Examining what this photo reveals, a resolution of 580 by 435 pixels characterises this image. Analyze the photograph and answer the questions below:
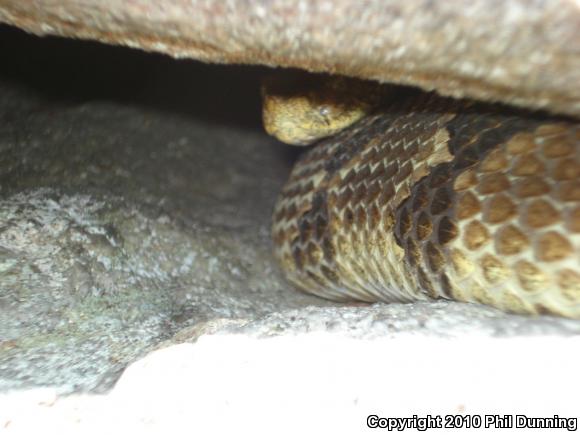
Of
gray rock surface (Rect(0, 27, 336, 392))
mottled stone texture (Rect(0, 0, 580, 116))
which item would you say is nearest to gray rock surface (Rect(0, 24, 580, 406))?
gray rock surface (Rect(0, 27, 336, 392))

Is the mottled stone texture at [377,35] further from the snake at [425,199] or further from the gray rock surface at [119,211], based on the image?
the gray rock surface at [119,211]

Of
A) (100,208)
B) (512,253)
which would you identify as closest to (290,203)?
(100,208)

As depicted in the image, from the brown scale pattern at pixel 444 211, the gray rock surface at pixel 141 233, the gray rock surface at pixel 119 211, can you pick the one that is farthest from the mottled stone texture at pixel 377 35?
the gray rock surface at pixel 119 211

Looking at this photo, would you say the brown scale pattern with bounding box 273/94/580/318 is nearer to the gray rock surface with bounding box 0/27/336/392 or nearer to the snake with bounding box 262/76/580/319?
the snake with bounding box 262/76/580/319

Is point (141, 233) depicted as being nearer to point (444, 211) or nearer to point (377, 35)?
point (444, 211)

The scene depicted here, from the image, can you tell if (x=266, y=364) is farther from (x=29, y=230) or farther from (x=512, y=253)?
(x=29, y=230)

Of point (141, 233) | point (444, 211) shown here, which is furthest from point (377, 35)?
point (141, 233)
